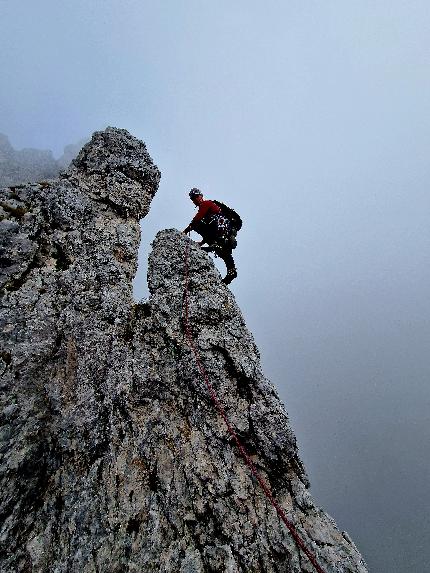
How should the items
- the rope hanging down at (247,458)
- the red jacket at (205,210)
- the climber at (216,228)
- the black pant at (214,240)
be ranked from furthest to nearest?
the black pant at (214,240)
the climber at (216,228)
the red jacket at (205,210)
the rope hanging down at (247,458)

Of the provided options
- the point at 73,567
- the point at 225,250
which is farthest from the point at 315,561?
the point at 225,250

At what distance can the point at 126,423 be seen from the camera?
9.48 m

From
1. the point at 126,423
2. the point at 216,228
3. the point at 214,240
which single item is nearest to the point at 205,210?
the point at 216,228

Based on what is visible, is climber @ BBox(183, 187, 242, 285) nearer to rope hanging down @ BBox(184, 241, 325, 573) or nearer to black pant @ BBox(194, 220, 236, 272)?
black pant @ BBox(194, 220, 236, 272)

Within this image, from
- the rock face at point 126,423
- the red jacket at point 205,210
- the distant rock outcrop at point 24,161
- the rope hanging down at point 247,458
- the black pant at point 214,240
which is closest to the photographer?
the rope hanging down at point 247,458

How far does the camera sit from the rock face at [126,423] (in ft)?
25.0

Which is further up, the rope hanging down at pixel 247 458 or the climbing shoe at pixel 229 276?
the climbing shoe at pixel 229 276

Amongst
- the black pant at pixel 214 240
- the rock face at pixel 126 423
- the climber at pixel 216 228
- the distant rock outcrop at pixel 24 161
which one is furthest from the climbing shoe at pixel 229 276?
the distant rock outcrop at pixel 24 161

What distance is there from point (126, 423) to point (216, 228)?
32.4 feet

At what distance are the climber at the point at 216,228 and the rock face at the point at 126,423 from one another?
2184 mm

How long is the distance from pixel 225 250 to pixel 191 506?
1104 cm

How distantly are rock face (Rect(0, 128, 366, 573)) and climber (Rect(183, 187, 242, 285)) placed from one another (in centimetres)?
218

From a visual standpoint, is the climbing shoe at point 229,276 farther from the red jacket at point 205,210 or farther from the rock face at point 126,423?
the red jacket at point 205,210

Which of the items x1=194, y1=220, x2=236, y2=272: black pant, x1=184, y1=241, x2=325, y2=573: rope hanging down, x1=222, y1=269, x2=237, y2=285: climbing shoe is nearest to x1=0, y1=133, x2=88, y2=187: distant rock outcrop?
x1=194, y1=220, x2=236, y2=272: black pant
